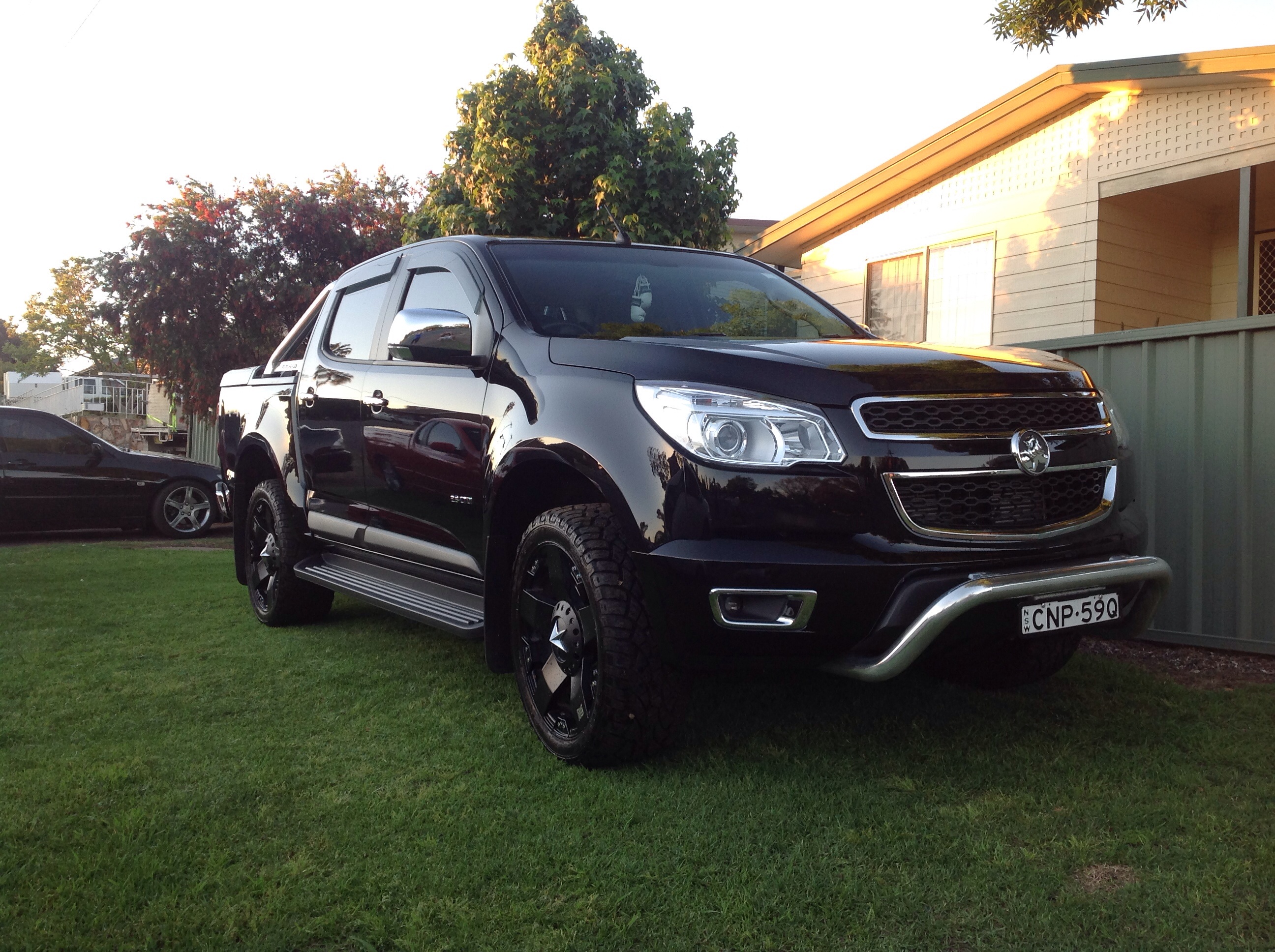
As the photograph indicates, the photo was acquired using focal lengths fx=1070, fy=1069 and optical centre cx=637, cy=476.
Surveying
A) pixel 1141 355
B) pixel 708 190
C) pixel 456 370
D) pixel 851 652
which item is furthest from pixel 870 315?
pixel 851 652

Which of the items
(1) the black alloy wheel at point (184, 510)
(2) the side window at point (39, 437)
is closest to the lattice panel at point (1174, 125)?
(1) the black alloy wheel at point (184, 510)

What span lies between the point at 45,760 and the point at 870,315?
991cm

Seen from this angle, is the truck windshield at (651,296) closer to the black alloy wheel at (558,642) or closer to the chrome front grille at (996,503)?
the black alloy wheel at (558,642)

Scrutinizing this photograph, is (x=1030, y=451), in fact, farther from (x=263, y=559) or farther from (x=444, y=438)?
(x=263, y=559)

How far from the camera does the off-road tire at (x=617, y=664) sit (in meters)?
3.29

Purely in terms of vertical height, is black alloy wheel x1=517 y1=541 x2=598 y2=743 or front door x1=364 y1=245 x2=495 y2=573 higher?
front door x1=364 y1=245 x2=495 y2=573

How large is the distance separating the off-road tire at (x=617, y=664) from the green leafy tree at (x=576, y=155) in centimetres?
1004

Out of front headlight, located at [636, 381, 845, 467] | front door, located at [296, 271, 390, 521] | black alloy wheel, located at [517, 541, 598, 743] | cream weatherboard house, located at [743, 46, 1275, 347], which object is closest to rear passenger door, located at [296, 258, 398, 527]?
front door, located at [296, 271, 390, 521]

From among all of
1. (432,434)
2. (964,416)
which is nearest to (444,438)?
(432,434)

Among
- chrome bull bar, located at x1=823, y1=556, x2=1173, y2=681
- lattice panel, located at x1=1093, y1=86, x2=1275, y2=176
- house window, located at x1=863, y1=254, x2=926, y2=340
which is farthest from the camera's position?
house window, located at x1=863, y1=254, x2=926, y2=340

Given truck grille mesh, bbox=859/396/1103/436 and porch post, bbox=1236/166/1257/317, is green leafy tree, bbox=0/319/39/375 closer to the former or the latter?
porch post, bbox=1236/166/1257/317

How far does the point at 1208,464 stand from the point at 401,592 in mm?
3719

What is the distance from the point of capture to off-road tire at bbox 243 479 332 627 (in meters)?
5.88

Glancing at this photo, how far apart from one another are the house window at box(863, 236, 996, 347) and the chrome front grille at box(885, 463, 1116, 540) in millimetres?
7161
